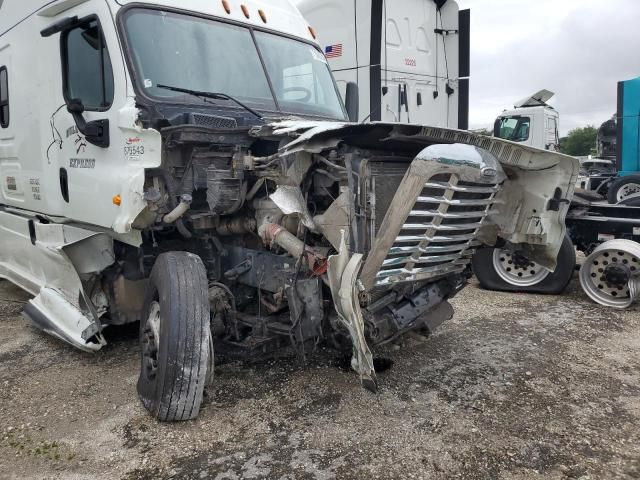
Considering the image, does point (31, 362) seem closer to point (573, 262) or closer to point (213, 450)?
point (213, 450)

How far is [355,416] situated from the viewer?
11.0 feet

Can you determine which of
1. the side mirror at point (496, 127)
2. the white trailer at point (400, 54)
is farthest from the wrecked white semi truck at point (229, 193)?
the side mirror at point (496, 127)

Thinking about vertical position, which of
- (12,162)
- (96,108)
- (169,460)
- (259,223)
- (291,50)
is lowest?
(169,460)

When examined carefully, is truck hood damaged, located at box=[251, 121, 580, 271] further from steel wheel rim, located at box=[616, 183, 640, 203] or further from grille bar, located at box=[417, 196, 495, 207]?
steel wheel rim, located at box=[616, 183, 640, 203]

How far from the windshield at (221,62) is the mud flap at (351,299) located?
5.54 ft

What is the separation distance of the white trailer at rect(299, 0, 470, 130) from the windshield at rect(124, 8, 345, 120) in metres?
3.26

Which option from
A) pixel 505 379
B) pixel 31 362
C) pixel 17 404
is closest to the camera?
pixel 17 404

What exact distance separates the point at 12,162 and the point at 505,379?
4783mm

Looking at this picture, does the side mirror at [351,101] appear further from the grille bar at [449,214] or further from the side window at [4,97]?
the side window at [4,97]

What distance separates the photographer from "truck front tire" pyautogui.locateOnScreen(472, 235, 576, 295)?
5.92 meters

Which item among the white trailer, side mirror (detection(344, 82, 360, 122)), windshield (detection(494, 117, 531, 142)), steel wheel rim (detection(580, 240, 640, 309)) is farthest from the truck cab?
side mirror (detection(344, 82, 360, 122))

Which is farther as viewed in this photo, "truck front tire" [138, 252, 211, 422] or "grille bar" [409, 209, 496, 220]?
"truck front tire" [138, 252, 211, 422]

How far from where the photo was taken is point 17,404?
363 centimetres

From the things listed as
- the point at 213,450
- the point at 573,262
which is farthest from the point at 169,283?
the point at 573,262
